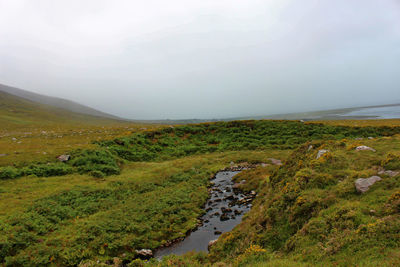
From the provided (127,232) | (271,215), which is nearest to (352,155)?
(271,215)

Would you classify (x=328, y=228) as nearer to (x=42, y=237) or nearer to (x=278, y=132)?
(x=42, y=237)

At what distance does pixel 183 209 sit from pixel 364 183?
47.6 feet

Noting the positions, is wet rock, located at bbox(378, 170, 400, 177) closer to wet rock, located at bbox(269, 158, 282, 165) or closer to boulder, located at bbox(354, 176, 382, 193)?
boulder, located at bbox(354, 176, 382, 193)

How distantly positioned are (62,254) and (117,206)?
627 cm

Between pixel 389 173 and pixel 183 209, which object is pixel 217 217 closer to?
pixel 183 209

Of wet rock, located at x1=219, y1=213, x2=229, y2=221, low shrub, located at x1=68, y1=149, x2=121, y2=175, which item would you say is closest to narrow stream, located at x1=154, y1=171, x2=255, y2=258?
wet rock, located at x1=219, y1=213, x2=229, y2=221

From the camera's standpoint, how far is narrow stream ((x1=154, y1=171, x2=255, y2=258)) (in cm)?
1390

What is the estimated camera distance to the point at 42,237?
43.0 ft

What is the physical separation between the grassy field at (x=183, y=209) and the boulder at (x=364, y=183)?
1.11ft

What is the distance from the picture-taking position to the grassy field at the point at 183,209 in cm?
778

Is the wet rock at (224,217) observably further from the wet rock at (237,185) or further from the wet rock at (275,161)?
the wet rock at (275,161)

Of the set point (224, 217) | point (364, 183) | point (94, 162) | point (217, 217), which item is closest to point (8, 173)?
point (94, 162)

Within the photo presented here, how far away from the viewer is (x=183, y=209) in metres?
18.6

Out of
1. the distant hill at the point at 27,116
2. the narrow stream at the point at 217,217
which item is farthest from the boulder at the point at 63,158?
the distant hill at the point at 27,116
